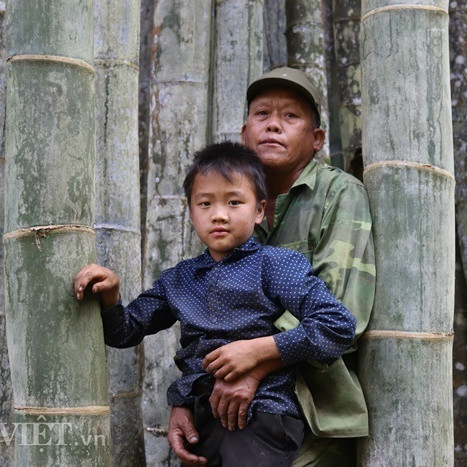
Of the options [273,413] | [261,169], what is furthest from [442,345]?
[261,169]

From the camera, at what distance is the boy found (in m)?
2.49

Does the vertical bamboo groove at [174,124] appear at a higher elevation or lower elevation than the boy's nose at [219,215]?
higher

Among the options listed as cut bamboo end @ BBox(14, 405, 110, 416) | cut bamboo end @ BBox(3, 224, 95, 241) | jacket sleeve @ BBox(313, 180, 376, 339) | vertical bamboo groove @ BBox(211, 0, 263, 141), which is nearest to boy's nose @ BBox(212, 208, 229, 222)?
jacket sleeve @ BBox(313, 180, 376, 339)

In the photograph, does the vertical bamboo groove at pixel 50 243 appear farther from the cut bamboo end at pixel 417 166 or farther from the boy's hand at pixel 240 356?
the cut bamboo end at pixel 417 166

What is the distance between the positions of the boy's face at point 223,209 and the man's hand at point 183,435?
19.6 inches

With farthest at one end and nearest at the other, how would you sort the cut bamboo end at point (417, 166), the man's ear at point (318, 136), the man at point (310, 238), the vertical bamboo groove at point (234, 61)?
the vertical bamboo groove at point (234, 61)
the man's ear at point (318, 136)
the cut bamboo end at point (417, 166)
the man at point (310, 238)

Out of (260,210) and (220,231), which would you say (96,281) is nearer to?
(220,231)

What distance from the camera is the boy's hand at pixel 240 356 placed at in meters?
2.48

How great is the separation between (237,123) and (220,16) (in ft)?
1.90

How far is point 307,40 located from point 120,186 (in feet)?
7.31

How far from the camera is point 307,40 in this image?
5.34m

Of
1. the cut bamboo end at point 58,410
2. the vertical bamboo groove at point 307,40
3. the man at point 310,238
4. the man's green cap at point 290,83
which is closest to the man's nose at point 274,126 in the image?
the man at point 310,238

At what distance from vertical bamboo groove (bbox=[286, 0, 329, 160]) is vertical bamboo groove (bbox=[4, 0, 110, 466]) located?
2953 millimetres

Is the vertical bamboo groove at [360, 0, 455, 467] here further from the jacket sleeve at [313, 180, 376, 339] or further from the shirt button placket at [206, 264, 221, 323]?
the shirt button placket at [206, 264, 221, 323]
